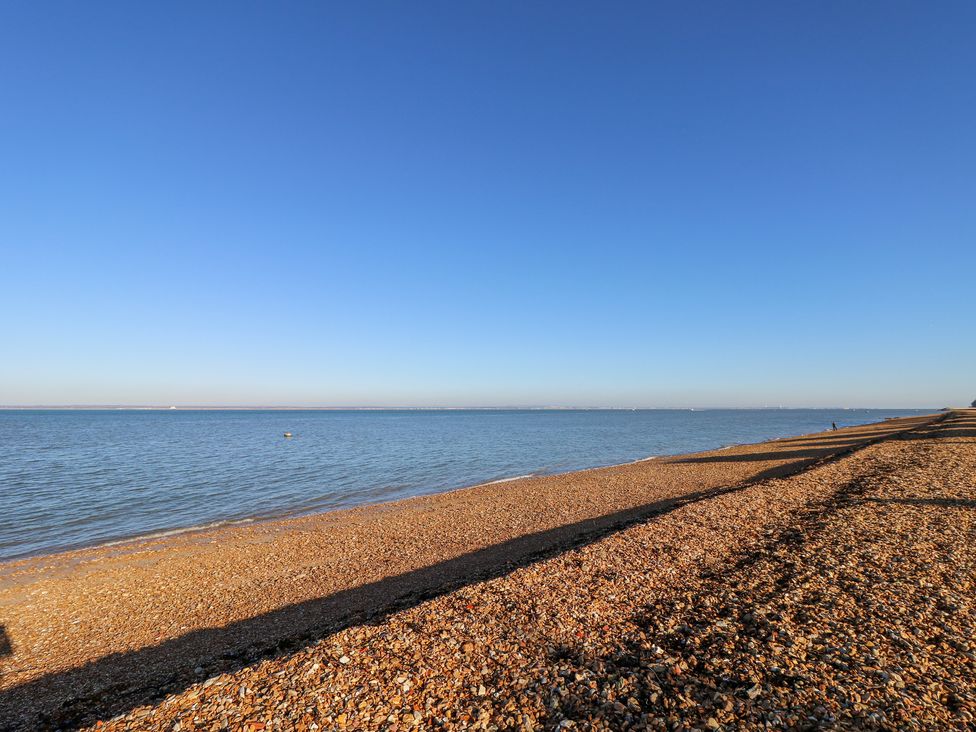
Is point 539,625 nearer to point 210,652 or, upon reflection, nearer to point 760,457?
point 210,652

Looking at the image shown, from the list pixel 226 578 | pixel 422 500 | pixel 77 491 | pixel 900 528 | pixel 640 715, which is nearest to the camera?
pixel 640 715

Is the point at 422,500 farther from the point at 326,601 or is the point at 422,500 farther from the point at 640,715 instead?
the point at 640,715

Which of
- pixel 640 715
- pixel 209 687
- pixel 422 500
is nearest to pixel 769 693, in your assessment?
pixel 640 715

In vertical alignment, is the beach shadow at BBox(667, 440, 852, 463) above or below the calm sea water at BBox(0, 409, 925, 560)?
above

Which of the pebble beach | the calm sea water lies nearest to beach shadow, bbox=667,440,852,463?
the calm sea water

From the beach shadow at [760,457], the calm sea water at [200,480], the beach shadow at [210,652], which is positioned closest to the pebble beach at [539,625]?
the beach shadow at [210,652]

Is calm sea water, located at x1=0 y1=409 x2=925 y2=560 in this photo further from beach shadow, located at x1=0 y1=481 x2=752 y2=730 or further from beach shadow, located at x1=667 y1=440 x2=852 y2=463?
beach shadow, located at x1=0 y1=481 x2=752 y2=730

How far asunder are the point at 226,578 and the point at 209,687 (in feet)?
28.9

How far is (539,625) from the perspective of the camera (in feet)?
22.8

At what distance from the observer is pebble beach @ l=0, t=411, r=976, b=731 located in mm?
5074

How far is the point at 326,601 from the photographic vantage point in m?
11.1

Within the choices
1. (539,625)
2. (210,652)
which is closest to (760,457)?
(539,625)

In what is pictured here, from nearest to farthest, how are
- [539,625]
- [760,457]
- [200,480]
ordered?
[539,625] < [200,480] < [760,457]

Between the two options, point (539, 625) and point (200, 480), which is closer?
point (539, 625)
